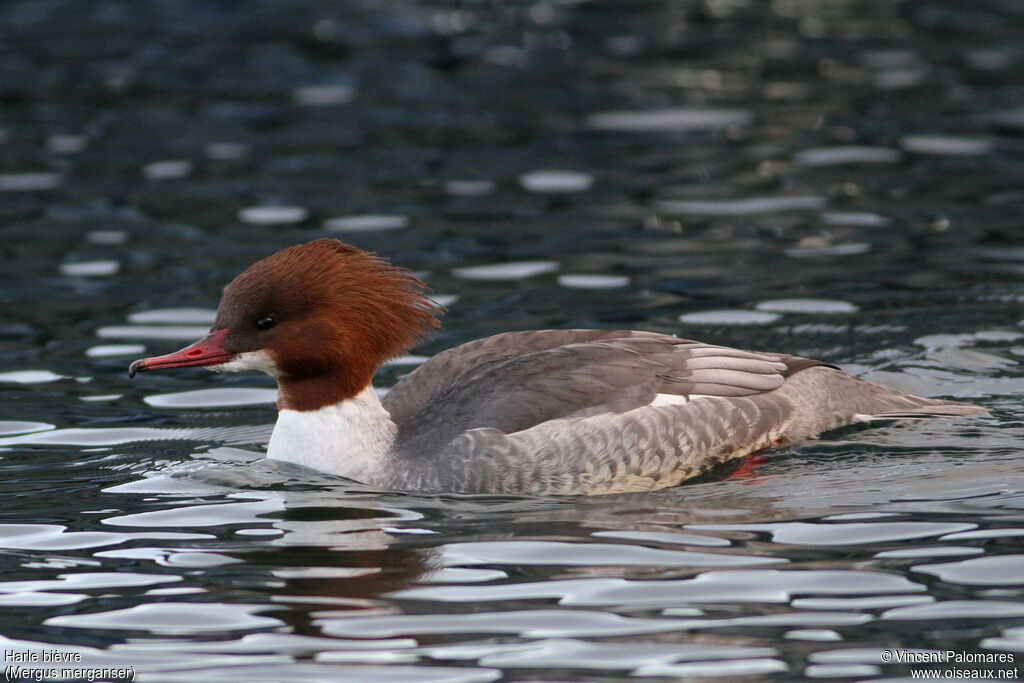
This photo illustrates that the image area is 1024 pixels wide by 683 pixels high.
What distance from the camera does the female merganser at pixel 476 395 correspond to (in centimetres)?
730

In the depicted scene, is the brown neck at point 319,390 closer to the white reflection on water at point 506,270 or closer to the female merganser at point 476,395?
the female merganser at point 476,395

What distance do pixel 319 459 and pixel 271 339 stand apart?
2.11 feet

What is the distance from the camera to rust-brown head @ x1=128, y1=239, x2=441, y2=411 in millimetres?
7312

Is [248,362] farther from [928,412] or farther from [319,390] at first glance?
[928,412]

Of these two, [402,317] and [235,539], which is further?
[402,317]

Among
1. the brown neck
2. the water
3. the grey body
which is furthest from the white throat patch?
the grey body

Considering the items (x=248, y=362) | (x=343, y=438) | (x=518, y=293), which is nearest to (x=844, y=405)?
(x=343, y=438)

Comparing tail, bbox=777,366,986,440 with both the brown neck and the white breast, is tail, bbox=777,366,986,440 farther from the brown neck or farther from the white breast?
the brown neck

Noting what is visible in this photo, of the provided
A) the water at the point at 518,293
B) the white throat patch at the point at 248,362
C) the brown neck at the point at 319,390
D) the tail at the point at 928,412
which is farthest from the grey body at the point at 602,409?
the white throat patch at the point at 248,362

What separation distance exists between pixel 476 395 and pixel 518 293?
3391 millimetres

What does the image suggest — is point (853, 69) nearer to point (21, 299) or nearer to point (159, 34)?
point (159, 34)

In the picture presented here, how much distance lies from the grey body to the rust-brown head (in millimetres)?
381

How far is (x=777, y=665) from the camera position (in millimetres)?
5219

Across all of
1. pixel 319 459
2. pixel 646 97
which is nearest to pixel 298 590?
pixel 319 459
